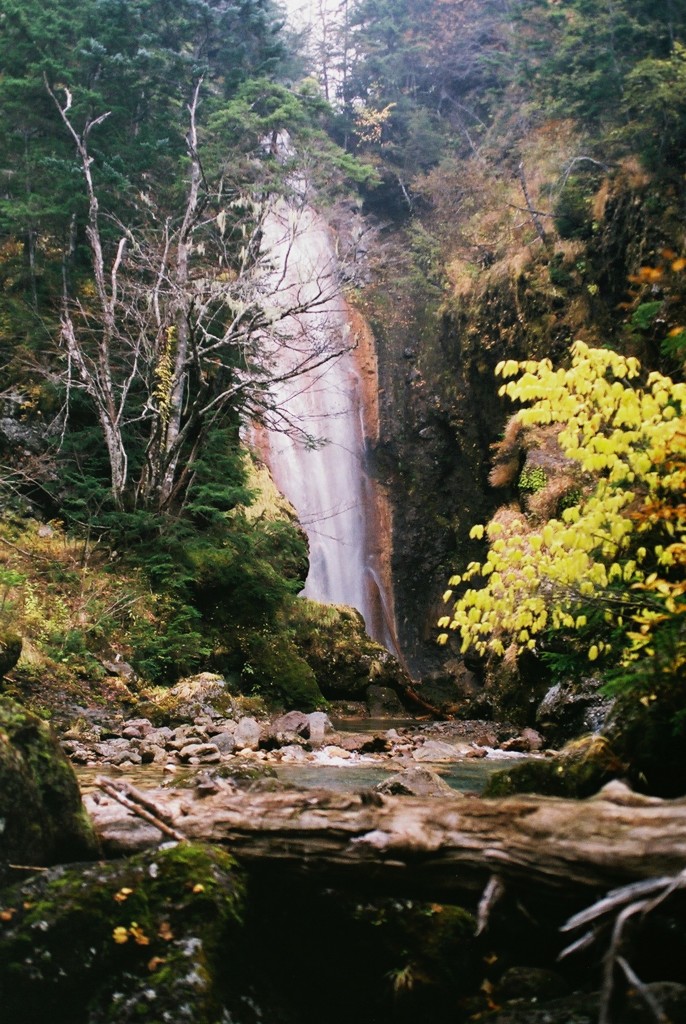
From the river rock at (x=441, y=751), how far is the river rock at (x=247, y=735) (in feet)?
6.23

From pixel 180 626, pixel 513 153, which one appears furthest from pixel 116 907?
pixel 513 153

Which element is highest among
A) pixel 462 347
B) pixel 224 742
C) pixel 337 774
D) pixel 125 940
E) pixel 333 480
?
pixel 462 347

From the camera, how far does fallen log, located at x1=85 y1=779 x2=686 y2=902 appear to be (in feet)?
7.75

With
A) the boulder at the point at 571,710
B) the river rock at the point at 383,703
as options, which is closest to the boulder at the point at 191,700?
the river rock at the point at 383,703

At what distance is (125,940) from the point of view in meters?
2.71

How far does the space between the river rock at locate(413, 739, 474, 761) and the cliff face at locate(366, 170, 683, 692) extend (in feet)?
25.0

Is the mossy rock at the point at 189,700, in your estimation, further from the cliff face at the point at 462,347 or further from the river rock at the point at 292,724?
the cliff face at the point at 462,347

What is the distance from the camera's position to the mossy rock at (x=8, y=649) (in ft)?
24.0

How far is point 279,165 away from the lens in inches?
661

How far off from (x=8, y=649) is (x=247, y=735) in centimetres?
294

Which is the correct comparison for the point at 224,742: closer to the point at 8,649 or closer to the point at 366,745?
the point at 366,745

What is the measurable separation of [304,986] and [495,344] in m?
17.1

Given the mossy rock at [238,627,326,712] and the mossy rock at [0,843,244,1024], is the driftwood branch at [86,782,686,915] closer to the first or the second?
the mossy rock at [0,843,244,1024]

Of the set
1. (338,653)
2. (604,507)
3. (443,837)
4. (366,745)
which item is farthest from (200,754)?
(338,653)
